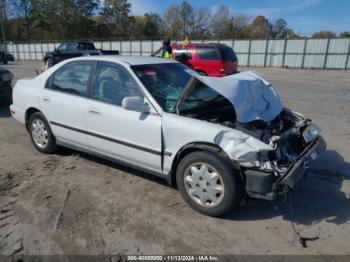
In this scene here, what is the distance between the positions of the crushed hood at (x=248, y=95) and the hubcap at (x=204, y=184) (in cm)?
65

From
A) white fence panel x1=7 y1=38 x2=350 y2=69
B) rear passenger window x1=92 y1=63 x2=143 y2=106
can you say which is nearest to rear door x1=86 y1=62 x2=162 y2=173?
rear passenger window x1=92 y1=63 x2=143 y2=106

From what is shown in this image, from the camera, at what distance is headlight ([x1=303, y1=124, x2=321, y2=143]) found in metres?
3.52

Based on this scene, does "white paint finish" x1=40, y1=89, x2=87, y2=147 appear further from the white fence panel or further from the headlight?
the white fence panel

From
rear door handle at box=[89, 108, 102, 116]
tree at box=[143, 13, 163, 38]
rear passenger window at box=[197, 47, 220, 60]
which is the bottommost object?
rear door handle at box=[89, 108, 102, 116]

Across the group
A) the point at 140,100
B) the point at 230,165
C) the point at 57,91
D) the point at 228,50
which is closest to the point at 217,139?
the point at 230,165

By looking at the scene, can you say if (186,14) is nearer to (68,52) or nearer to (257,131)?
(68,52)

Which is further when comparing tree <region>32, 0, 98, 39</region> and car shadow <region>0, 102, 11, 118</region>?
tree <region>32, 0, 98, 39</region>

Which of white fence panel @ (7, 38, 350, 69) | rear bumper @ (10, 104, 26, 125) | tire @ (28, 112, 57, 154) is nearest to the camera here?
tire @ (28, 112, 57, 154)

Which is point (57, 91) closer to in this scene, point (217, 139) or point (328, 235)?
point (217, 139)

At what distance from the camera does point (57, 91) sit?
4.49 m

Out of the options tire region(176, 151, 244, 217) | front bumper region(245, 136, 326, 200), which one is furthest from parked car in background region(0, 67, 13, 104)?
front bumper region(245, 136, 326, 200)

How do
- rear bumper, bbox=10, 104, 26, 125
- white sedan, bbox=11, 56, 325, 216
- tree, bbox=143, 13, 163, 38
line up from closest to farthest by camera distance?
1. white sedan, bbox=11, 56, 325, 216
2. rear bumper, bbox=10, 104, 26, 125
3. tree, bbox=143, 13, 163, 38

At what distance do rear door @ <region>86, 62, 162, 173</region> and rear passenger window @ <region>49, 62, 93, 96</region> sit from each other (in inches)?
8.0

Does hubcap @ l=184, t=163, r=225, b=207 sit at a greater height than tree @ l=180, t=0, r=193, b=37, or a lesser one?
lesser
